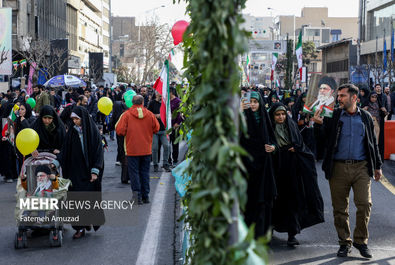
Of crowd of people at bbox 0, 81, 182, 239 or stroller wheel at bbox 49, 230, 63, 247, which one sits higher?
crowd of people at bbox 0, 81, 182, 239

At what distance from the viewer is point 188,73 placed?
480cm

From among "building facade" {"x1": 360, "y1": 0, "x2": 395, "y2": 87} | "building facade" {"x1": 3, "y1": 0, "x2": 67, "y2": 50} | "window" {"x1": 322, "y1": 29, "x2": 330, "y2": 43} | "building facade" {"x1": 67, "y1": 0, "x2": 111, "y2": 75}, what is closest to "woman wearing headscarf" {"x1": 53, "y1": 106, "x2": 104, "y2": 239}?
"building facade" {"x1": 3, "y1": 0, "x2": 67, "y2": 50}

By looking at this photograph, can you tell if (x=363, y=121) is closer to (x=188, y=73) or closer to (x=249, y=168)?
(x=249, y=168)

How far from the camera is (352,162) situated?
731cm

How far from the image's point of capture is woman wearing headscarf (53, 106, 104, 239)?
27.4 feet

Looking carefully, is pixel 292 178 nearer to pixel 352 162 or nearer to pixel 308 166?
pixel 308 166

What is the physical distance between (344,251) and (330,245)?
55 cm

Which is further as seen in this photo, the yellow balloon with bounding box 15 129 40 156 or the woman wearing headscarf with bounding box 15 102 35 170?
the woman wearing headscarf with bounding box 15 102 35 170

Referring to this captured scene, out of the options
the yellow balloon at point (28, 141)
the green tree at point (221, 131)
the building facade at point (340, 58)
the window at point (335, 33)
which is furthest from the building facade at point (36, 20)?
the window at point (335, 33)

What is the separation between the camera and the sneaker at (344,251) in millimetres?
7304

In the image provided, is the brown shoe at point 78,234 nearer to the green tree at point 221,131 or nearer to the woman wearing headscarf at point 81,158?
the woman wearing headscarf at point 81,158

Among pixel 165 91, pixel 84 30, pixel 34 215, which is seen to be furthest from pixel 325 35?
pixel 34 215

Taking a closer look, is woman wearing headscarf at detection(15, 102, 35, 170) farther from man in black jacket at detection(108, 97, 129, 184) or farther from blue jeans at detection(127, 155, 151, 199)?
blue jeans at detection(127, 155, 151, 199)

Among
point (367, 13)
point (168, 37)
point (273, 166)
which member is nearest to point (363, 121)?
point (273, 166)
